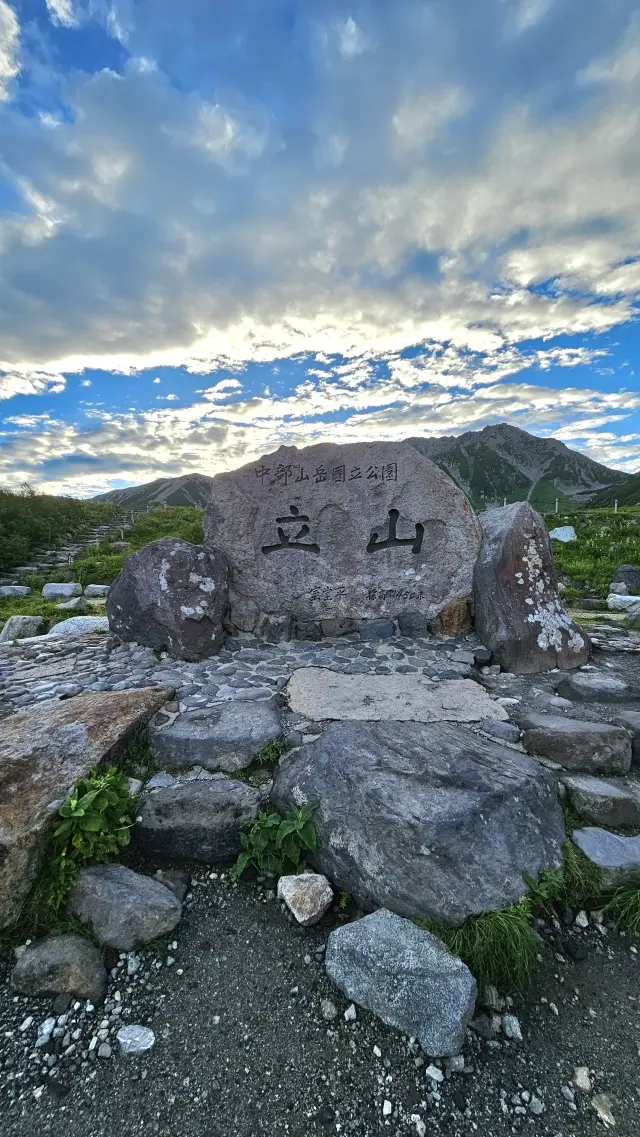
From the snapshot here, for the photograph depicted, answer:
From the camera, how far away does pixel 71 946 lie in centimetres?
349

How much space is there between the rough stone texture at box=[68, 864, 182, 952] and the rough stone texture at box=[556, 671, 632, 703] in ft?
18.0

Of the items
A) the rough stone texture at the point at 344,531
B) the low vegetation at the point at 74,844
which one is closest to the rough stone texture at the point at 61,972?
the low vegetation at the point at 74,844

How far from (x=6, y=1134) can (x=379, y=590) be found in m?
7.78

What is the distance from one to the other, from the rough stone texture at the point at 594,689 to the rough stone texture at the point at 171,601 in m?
5.80

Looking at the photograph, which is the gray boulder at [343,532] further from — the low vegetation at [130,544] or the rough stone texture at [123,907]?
the rough stone texture at [123,907]

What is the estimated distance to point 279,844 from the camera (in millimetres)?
4223

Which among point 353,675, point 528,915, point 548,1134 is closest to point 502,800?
point 528,915

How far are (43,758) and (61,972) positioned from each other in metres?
1.86

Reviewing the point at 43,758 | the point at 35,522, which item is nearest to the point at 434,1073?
the point at 43,758

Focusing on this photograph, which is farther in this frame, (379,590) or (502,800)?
(379,590)

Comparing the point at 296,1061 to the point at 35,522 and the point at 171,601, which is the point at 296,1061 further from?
the point at 35,522

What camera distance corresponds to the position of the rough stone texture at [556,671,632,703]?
6457 mm

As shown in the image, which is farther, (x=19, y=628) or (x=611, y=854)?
(x=19, y=628)

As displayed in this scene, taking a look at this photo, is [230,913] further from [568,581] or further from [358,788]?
[568,581]
